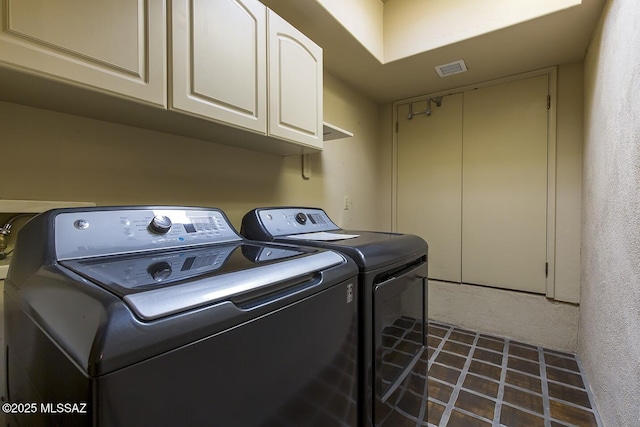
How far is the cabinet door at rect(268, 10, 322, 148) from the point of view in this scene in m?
1.32

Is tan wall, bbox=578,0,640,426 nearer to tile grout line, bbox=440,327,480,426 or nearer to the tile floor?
the tile floor

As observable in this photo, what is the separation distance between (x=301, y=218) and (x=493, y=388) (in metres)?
1.58

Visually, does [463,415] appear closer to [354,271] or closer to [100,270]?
[354,271]

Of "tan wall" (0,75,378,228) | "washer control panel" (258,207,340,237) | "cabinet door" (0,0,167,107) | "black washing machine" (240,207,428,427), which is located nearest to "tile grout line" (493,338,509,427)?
"black washing machine" (240,207,428,427)

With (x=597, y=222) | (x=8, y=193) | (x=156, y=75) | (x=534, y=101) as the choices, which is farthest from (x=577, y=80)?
(x=8, y=193)

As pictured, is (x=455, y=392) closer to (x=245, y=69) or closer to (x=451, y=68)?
(x=245, y=69)

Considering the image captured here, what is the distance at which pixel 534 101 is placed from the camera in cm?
237

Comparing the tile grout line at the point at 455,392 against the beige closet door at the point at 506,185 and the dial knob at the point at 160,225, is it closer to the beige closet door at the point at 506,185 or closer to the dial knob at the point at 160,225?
the beige closet door at the point at 506,185

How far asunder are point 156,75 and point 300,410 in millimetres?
1050

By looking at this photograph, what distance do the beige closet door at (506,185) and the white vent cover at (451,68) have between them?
0.40m

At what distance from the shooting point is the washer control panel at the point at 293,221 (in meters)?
1.40

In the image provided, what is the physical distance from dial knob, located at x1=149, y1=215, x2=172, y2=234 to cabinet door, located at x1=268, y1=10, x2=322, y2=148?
1.96ft

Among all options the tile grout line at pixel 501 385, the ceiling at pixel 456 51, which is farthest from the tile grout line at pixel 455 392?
the ceiling at pixel 456 51

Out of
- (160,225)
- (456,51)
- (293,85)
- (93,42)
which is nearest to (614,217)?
(456,51)
